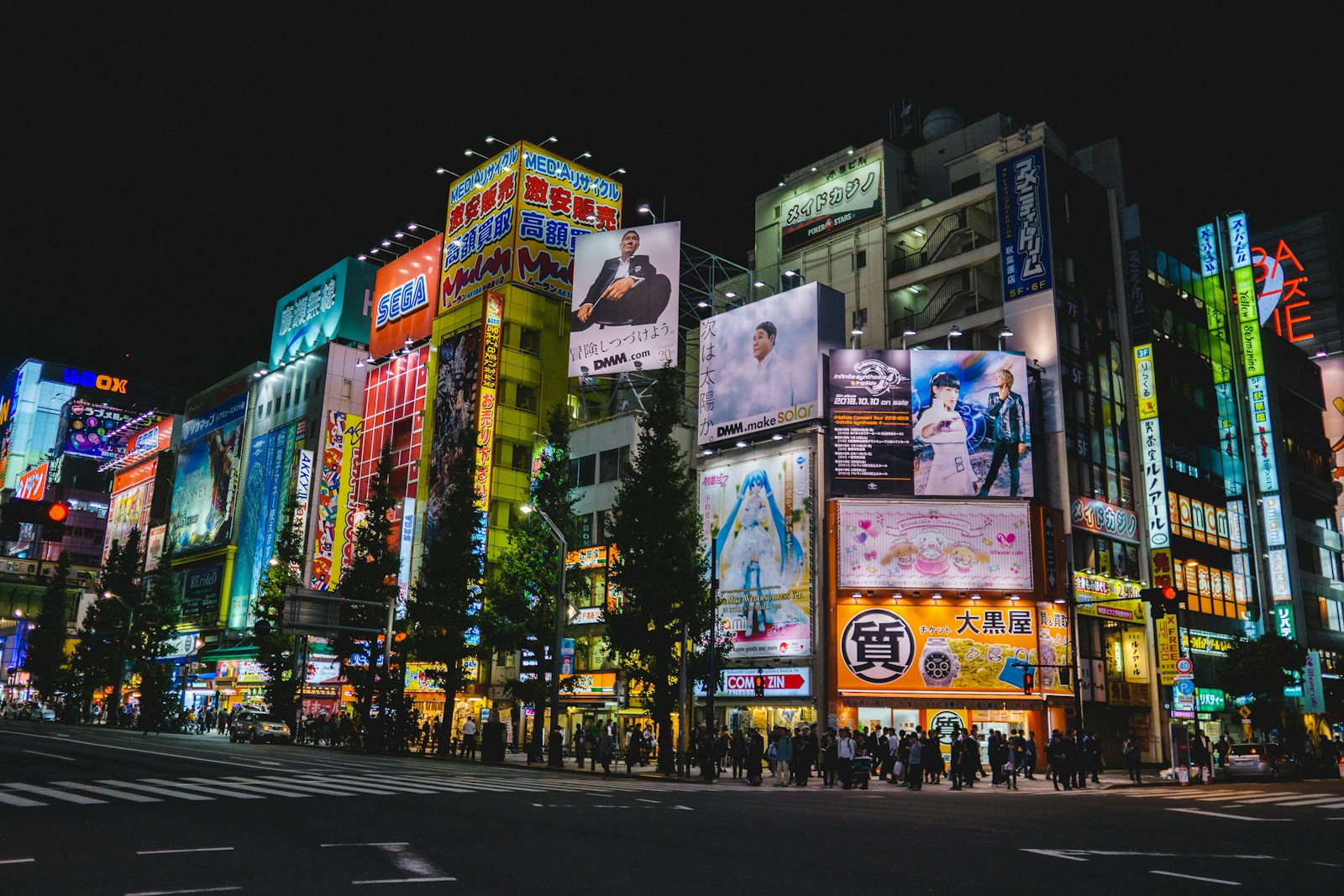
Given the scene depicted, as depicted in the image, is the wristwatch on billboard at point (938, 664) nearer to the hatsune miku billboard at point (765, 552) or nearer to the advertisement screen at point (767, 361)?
the hatsune miku billboard at point (765, 552)

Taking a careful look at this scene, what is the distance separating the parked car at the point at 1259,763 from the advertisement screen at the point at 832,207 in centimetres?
3212

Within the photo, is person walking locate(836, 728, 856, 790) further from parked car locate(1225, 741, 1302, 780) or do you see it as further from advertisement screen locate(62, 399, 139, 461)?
advertisement screen locate(62, 399, 139, 461)

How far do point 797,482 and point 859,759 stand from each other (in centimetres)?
1656

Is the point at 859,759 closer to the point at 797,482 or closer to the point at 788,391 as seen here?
the point at 797,482

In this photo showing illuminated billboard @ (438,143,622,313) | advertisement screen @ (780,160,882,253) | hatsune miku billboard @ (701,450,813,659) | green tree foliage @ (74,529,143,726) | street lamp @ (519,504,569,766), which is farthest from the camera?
green tree foliage @ (74,529,143,726)

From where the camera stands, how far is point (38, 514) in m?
14.3

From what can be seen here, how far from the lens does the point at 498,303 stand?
195 feet

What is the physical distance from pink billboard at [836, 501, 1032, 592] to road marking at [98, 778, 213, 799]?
2847 centimetres

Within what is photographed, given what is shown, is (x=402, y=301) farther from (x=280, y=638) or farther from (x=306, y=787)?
(x=306, y=787)

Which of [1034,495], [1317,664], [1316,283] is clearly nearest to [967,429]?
[1034,495]

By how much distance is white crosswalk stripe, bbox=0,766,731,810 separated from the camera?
1591cm

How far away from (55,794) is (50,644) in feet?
238

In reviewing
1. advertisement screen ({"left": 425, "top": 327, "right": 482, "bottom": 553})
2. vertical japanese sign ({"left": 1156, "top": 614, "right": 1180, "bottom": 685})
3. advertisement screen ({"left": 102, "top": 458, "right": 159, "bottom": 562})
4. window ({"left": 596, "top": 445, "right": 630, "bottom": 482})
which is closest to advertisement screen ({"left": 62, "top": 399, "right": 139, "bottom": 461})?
advertisement screen ({"left": 102, "top": 458, "right": 159, "bottom": 562})

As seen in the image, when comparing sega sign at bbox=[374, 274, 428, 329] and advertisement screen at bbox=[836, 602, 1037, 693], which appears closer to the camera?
advertisement screen at bbox=[836, 602, 1037, 693]
